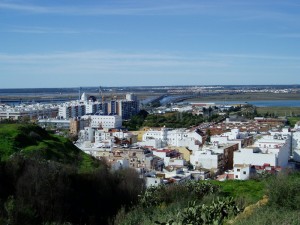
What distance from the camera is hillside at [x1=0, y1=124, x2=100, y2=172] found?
17.8 m

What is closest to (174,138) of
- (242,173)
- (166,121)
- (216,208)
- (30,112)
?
(166,121)

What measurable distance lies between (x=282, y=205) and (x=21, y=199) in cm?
533

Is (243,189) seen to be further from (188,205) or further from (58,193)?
(58,193)

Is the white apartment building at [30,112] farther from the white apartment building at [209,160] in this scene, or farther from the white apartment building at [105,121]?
the white apartment building at [209,160]

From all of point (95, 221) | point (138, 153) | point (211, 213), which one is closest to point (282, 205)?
point (211, 213)

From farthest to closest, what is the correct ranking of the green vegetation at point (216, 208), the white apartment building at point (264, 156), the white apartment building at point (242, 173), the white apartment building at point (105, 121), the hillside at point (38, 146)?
the white apartment building at point (105, 121) → the white apartment building at point (264, 156) → the white apartment building at point (242, 173) → the hillside at point (38, 146) → the green vegetation at point (216, 208)

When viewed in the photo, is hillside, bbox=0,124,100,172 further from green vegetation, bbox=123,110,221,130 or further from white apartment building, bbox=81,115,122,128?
green vegetation, bbox=123,110,221,130

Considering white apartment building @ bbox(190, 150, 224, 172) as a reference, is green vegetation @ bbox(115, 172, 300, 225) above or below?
above

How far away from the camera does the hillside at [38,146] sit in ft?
58.5

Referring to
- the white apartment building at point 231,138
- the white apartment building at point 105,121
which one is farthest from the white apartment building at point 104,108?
the white apartment building at point 231,138

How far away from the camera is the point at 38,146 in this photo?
19.2 meters

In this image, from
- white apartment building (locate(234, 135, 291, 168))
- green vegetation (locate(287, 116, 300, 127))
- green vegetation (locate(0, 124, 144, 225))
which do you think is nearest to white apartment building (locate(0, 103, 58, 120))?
green vegetation (locate(287, 116, 300, 127))

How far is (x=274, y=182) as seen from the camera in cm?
904

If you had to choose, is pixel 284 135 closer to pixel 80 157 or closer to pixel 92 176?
pixel 80 157
